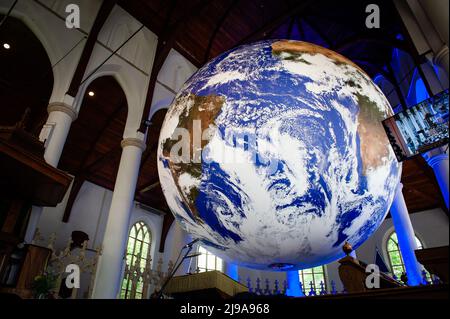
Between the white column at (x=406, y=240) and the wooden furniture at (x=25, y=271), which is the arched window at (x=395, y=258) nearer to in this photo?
the white column at (x=406, y=240)

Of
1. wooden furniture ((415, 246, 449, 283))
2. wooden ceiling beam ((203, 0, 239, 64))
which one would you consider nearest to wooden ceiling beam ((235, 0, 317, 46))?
wooden ceiling beam ((203, 0, 239, 64))

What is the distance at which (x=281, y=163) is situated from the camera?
2229mm

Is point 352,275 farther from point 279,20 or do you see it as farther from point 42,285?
point 279,20

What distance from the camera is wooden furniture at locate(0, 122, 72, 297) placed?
12.0ft

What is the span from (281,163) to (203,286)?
5.79 ft

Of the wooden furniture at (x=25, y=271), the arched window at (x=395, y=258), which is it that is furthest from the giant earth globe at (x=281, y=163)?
the arched window at (x=395, y=258)

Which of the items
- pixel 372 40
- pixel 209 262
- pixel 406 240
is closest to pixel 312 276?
pixel 209 262

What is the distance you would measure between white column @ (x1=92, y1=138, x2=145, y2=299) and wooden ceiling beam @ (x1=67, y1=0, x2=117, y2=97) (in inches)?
66.6

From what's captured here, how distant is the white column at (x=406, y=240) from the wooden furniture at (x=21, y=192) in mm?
7928

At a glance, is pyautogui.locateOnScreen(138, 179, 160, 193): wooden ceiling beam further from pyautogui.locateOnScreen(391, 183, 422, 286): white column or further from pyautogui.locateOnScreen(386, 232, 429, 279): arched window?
pyautogui.locateOnScreen(386, 232, 429, 279): arched window

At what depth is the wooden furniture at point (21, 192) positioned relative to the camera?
12.0 ft

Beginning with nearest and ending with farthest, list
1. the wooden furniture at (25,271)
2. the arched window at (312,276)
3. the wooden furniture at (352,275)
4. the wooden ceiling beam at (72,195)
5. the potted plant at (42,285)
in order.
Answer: the wooden furniture at (352,275) → the potted plant at (42,285) → the wooden furniture at (25,271) → the wooden ceiling beam at (72,195) → the arched window at (312,276)
